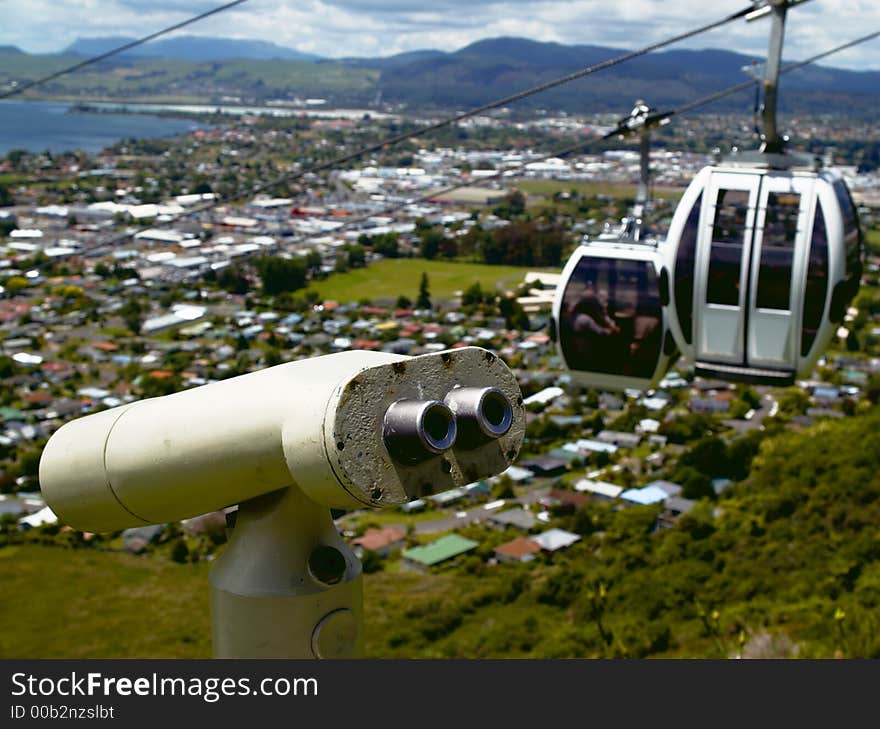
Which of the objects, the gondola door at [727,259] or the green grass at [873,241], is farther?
the green grass at [873,241]

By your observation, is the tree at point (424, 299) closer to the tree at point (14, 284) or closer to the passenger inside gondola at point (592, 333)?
the tree at point (14, 284)

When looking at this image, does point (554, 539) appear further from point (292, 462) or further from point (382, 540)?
point (292, 462)

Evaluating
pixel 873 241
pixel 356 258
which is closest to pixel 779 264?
pixel 356 258

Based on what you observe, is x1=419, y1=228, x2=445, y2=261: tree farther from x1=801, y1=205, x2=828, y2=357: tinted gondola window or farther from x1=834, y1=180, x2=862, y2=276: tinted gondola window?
x1=801, y1=205, x2=828, y2=357: tinted gondola window

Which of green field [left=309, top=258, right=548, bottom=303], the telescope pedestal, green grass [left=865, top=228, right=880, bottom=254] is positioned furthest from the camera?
green grass [left=865, top=228, right=880, bottom=254]

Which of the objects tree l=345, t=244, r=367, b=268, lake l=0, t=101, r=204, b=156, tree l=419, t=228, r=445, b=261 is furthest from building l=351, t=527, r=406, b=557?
lake l=0, t=101, r=204, b=156

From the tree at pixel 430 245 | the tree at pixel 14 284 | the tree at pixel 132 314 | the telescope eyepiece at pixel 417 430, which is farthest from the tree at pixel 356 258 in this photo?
the telescope eyepiece at pixel 417 430

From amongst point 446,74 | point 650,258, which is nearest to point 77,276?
point 650,258
